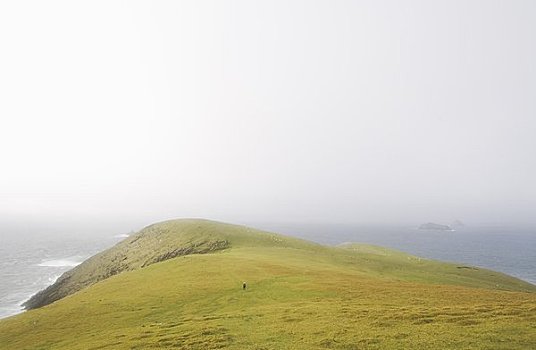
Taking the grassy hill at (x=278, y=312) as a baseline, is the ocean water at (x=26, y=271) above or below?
below

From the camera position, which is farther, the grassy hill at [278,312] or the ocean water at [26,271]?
the ocean water at [26,271]

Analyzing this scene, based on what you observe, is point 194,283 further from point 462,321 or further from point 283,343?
point 462,321

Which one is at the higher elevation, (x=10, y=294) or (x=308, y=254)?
(x=308, y=254)

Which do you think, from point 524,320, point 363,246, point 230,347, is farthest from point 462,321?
point 363,246

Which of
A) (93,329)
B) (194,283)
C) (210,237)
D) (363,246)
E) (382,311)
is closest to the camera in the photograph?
(382,311)

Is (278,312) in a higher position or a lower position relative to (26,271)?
higher

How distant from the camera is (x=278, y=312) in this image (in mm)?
34250

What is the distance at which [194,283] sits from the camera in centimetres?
4906

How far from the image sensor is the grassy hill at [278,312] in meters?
25.9

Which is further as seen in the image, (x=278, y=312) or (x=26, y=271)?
(x=26, y=271)

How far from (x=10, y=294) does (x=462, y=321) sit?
381 feet

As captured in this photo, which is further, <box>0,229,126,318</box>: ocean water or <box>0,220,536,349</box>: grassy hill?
<box>0,229,126,318</box>: ocean water

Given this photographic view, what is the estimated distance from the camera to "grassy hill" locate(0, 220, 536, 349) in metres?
25.9

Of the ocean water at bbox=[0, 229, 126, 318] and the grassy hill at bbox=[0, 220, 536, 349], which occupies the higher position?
the grassy hill at bbox=[0, 220, 536, 349]
